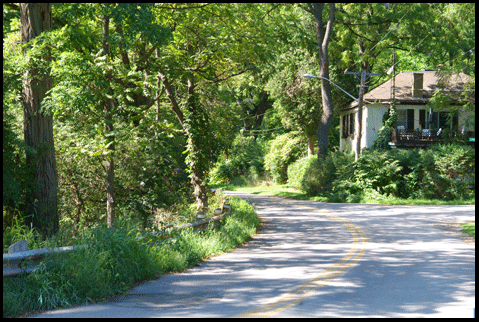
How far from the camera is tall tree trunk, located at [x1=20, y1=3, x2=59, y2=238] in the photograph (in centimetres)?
1224

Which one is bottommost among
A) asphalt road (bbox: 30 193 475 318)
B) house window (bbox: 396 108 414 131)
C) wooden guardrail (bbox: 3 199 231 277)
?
asphalt road (bbox: 30 193 475 318)

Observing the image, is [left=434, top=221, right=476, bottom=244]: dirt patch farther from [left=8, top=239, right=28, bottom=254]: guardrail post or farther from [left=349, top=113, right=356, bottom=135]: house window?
[left=349, top=113, right=356, bottom=135]: house window

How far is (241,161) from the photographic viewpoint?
176 feet

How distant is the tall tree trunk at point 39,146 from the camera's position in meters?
12.2

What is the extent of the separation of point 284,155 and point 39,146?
3485 cm

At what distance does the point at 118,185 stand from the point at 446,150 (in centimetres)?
2155

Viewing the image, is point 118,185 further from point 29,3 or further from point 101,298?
point 101,298

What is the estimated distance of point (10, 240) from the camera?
9820 millimetres

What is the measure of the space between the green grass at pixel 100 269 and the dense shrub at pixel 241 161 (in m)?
39.1

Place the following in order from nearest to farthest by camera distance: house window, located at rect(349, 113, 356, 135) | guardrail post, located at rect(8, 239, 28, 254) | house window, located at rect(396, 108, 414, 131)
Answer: guardrail post, located at rect(8, 239, 28, 254) < house window, located at rect(396, 108, 414, 131) < house window, located at rect(349, 113, 356, 135)

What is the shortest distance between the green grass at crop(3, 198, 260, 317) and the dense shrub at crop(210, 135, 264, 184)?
3906 cm

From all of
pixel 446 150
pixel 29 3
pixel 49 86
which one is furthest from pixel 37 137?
pixel 446 150

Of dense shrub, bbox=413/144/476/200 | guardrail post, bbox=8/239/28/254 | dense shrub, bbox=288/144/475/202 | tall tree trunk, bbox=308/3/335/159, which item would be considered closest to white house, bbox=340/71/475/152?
tall tree trunk, bbox=308/3/335/159

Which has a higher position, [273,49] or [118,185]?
[273,49]
